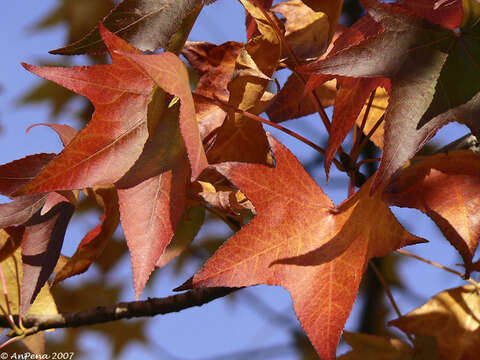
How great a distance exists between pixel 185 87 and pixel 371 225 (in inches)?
9.9

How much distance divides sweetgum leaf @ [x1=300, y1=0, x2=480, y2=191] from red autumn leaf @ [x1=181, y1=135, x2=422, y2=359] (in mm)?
114

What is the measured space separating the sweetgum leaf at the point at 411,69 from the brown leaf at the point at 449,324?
0.37 meters

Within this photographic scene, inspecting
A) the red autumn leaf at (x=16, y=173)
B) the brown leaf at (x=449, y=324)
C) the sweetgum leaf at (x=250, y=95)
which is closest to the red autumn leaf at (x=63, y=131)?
the red autumn leaf at (x=16, y=173)

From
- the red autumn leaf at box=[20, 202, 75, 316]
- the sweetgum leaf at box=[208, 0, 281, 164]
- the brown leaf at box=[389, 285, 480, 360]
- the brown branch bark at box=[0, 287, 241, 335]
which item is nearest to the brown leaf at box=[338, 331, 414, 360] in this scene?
the brown leaf at box=[389, 285, 480, 360]

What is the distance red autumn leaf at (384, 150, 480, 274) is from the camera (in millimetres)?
560

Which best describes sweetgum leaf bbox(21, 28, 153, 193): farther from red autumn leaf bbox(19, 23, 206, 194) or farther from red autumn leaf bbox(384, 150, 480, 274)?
red autumn leaf bbox(384, 150, 480, 274)

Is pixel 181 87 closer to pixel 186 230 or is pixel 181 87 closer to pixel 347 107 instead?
pixel 347 107

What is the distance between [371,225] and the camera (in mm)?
616

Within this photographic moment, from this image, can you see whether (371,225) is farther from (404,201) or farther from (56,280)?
(56,280)

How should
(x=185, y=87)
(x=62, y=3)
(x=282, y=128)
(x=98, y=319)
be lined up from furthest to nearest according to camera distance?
(x=62, y=3) < (x=98, y=319) < (x=282, y=128) < (x=185, y=87)

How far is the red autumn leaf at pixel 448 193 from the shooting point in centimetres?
56

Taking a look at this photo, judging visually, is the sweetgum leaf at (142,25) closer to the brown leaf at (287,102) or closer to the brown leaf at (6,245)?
the brown leaf at (287,102)

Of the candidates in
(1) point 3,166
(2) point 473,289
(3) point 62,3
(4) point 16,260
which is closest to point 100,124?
(1) point 3,166

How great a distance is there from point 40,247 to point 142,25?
30cm
